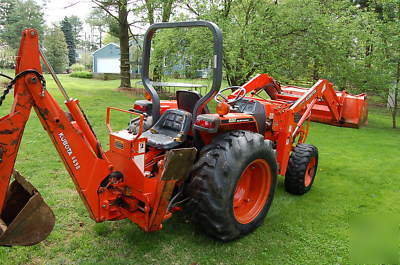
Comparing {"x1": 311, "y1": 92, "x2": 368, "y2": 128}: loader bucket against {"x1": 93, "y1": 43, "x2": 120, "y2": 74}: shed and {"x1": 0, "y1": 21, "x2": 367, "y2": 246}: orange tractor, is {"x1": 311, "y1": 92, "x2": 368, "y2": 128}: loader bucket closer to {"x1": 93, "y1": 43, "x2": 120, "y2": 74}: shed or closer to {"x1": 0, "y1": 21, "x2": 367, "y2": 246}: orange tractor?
{"x1": 0, "y1": 21, "x2": 367, "y2": 246}: orange tractor

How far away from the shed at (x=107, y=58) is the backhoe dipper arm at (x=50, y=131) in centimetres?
3967

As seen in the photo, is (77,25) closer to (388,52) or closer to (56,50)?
(56,50)

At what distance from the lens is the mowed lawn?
304 cm

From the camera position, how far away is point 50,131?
8.28 feet

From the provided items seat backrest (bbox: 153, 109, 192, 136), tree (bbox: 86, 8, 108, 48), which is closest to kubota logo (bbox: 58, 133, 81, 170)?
seat backrest (bbox: 153, 109, 192, 136)

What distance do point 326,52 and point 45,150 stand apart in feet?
27.9

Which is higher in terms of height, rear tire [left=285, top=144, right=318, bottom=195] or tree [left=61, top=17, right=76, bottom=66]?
tree [left=61, top=17, right=76, bottom=66]

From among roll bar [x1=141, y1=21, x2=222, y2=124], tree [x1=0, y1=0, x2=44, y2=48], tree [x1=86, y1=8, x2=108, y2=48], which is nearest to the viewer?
roll bar [x1=141, y1=21, x2=222, y2=124]

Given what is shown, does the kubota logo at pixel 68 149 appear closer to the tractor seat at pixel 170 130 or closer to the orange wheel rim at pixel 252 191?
the tractor seat at pixel 170 130

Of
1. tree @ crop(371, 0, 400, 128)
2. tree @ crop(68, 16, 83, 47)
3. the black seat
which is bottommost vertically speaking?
the black seat

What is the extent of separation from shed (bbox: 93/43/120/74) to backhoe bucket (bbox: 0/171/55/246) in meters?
39.6

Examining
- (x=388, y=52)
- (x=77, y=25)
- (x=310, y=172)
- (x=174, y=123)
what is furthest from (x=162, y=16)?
(x=77, y=25)

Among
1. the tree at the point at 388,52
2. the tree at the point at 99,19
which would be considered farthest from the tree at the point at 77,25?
the tree at the point at 388,52

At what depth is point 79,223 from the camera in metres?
3.56
